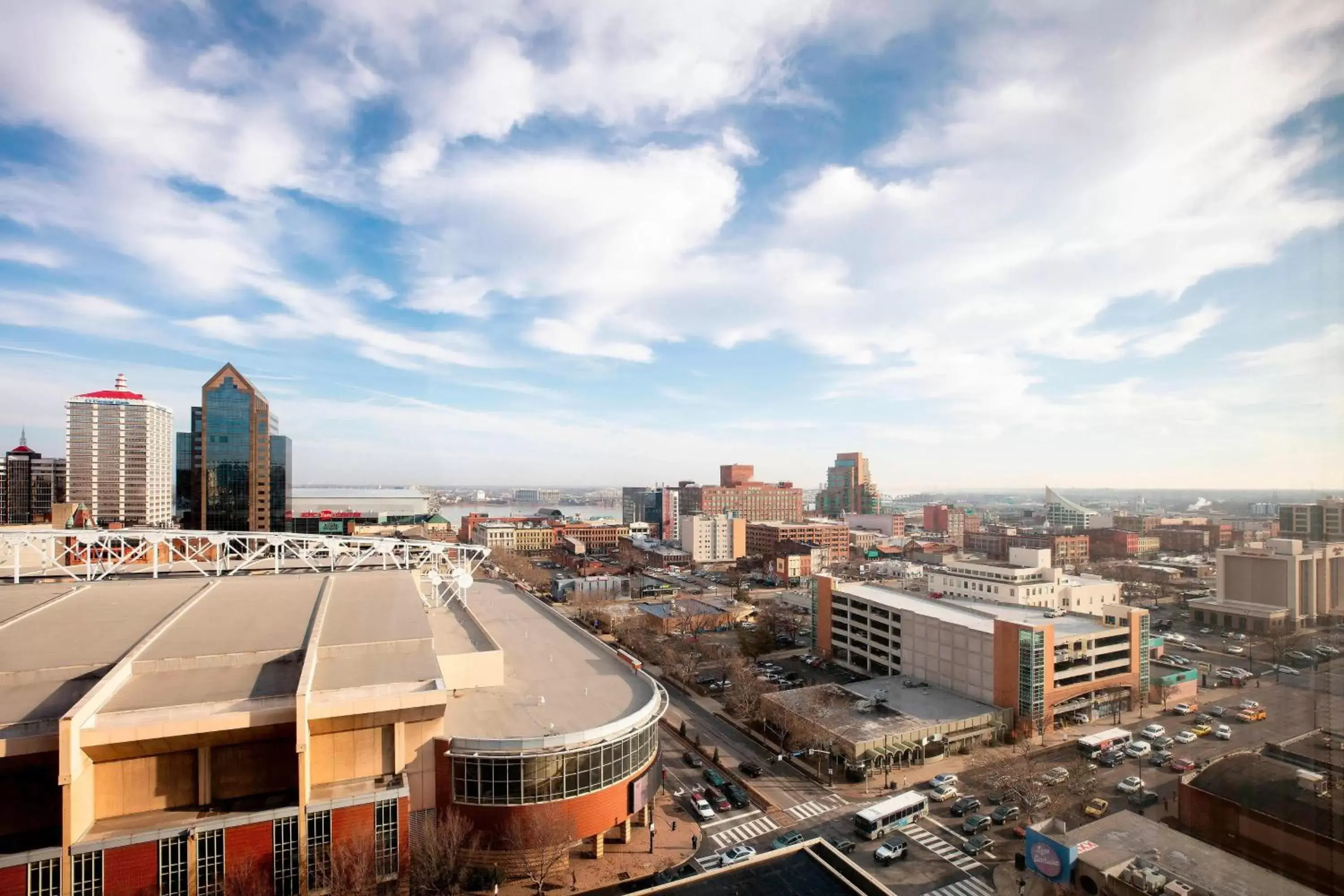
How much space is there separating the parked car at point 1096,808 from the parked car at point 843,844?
3.32 meters

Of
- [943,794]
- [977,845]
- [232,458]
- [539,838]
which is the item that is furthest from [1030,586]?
[232,458]

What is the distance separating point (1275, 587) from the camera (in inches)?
616

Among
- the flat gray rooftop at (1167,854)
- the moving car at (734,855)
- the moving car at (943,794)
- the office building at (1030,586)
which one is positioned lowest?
the moving car at (943,794)

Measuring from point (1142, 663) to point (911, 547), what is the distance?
936 inches

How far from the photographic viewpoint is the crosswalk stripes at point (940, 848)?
7.69m

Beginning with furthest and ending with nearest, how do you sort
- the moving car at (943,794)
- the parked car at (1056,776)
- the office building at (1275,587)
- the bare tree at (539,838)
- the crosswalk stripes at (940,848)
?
the moving car at (943,794) → the parked car at (1056,776) → the crosswalk stripes at (940,848) → the bare tree at (539,838) → the office building at (1275,587)

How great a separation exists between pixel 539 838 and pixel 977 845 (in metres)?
5.20

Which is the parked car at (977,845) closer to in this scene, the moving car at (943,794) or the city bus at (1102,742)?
the moving car at (943,794)

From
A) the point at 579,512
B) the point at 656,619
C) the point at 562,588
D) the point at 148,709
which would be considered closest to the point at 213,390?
the point at 562,588

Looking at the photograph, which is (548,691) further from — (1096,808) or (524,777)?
(1096,808)

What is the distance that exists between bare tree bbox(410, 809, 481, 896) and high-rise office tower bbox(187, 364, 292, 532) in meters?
26.4

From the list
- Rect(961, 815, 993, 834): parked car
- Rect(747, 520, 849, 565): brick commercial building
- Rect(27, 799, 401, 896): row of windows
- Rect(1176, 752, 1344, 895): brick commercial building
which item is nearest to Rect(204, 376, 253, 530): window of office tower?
Rect(747, 520, 849, 565): brick commercial building

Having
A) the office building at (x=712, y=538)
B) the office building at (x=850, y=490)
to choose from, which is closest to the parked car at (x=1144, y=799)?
the office building at (x=712, y=538)

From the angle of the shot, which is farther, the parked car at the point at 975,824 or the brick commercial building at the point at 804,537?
the brick commercial building at the point at 804,537
